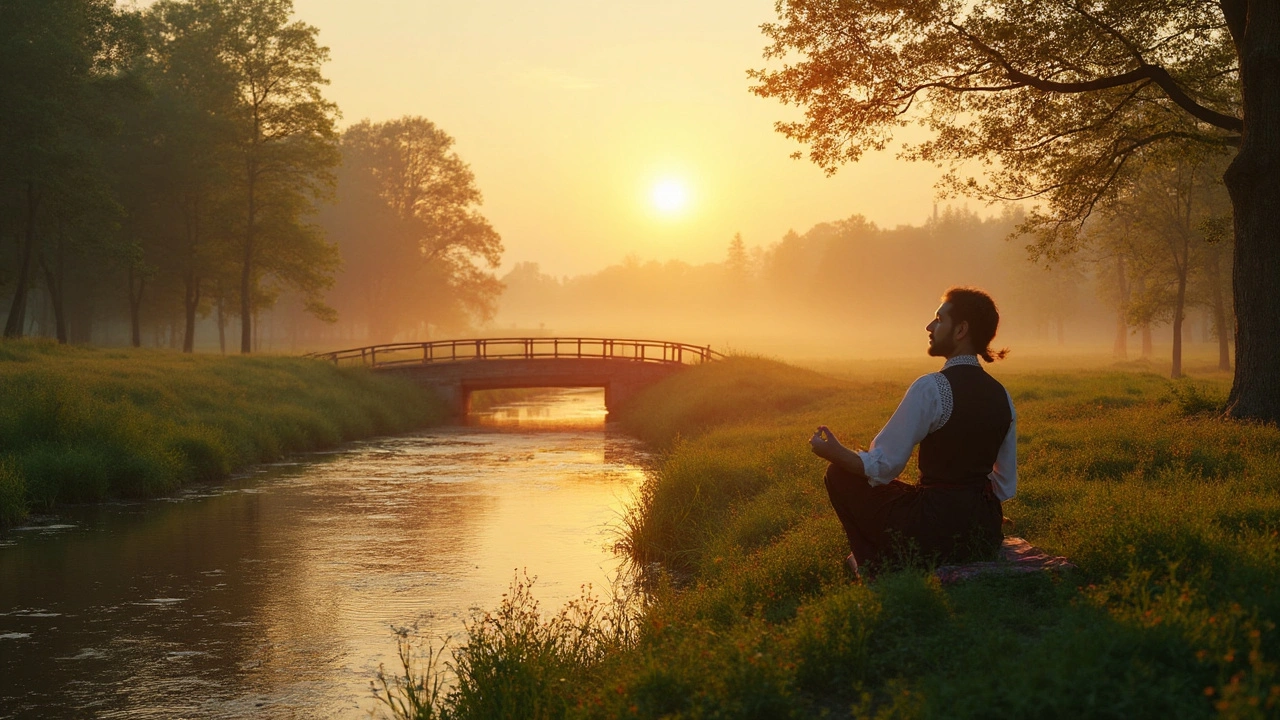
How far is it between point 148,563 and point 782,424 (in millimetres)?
14661

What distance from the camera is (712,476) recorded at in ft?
52.7

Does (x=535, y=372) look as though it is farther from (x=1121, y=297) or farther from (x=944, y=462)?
(x=1121, y=297)

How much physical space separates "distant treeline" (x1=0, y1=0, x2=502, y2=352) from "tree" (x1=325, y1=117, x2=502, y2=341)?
11.9 metres

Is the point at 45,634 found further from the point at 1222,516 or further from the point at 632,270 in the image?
the point at 632,270

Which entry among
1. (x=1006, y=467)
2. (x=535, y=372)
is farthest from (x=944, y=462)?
(x=535, y=372)

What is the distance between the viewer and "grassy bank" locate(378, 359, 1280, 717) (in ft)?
16.6

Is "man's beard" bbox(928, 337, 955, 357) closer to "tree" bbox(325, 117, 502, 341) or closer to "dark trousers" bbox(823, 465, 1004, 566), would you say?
"dark trousers" bbox(823, 465, 1004, 566)

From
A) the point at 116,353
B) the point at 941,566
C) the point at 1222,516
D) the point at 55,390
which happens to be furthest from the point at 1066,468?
the point at 116,353

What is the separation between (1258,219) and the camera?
48.1 feet

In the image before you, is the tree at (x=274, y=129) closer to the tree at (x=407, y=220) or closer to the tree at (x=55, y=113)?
the tree at (x=55, y=113)

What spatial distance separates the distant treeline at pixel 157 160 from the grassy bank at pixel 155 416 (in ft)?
17.4

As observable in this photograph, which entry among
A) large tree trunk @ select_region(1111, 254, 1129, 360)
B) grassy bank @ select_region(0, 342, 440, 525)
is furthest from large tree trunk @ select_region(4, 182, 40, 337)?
large tree trunk @ select_region(1111, 254, 1129, 360)

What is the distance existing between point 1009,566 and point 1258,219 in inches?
399

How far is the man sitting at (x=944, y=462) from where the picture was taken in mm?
6893
